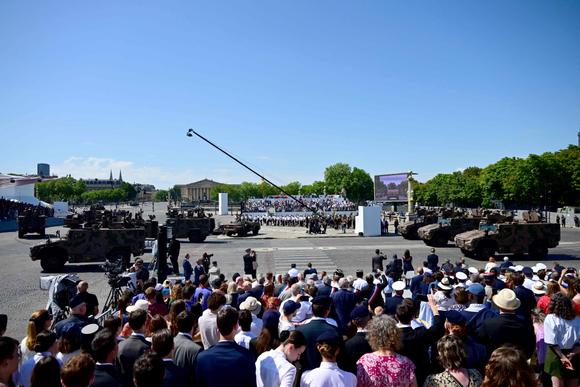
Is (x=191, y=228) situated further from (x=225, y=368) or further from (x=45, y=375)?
(x=45, y=375)

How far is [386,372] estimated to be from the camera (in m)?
3.57

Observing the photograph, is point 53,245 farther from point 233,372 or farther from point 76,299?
point 233,372

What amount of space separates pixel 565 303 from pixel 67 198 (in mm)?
143072

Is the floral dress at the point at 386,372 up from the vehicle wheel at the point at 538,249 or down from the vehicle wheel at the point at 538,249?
up

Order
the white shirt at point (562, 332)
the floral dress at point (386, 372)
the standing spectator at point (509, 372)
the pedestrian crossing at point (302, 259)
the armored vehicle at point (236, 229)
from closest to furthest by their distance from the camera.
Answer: the standing spectator at point (509, 372), the floral dress at point (386, 372), the white shirt at point (562, 332), the pedestrian crossing at point (302, 259), the armored vehicle at point (236, 229)

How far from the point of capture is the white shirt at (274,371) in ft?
12.6

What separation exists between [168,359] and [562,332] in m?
4.53

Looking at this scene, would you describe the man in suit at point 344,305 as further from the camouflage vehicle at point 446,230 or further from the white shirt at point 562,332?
the camouflage vehicle at point 446,230

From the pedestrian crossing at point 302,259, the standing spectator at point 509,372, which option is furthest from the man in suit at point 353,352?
the pedestrian crossing at point 302,259

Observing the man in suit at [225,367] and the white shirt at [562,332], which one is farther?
the white shirt at [562,332]

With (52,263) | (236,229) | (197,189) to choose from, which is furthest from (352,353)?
(197,189)

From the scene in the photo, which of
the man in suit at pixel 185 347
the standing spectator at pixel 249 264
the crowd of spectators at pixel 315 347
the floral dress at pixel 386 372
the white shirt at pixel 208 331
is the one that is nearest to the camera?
the crowd of spectators at pixel 315 347

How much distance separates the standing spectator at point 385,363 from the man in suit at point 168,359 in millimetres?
1552

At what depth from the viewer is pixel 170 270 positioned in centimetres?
1764
